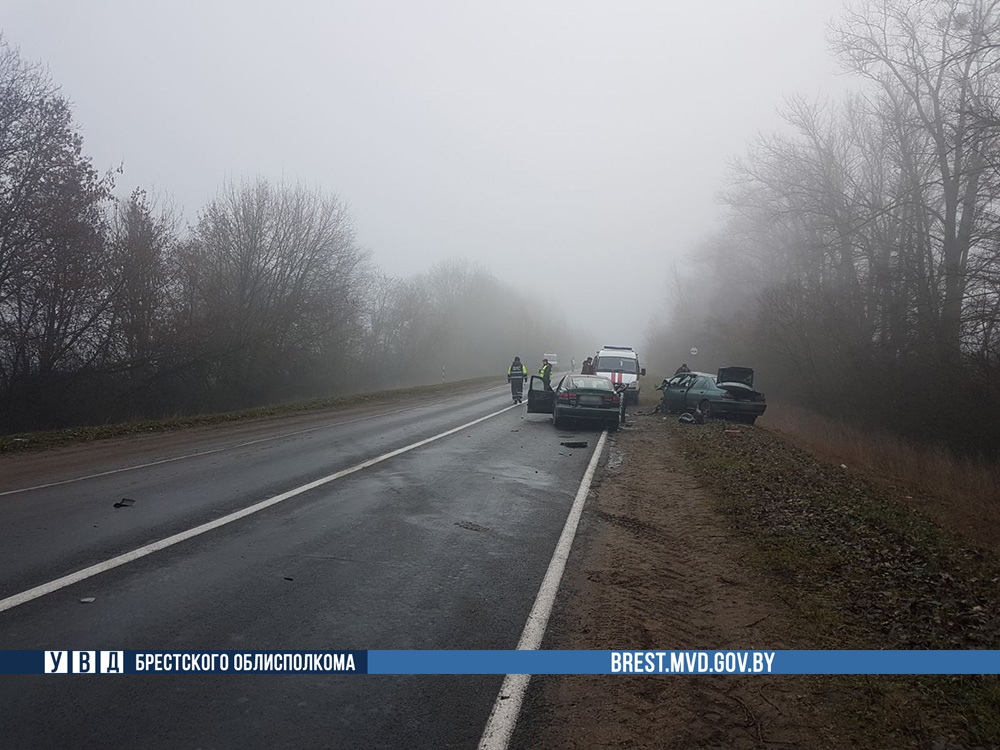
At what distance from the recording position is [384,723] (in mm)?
3334

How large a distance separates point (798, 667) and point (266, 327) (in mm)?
32075

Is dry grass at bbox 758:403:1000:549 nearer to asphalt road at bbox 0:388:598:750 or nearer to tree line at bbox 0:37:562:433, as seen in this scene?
asphalt road at bbox 0:388:598:750

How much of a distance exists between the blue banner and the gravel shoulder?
0.39 feet

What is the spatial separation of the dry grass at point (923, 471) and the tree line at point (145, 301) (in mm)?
22773

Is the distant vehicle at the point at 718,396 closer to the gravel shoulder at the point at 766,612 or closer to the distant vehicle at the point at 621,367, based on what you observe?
the distant vehicle at the point at 621,367

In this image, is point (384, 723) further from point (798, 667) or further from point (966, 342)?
point (966, 342)

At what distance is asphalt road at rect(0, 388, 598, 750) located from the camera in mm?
3312

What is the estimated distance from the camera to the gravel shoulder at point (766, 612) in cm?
340

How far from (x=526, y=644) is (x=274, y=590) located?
6.84ft

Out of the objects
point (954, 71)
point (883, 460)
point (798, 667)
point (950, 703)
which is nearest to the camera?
point (950, 703)

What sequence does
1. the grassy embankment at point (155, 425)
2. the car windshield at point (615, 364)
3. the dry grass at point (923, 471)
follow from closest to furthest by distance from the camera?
the dry grass at point (923, 471) → the grassy embankment at point (155, 425) → the car windshield at point (615, 364)

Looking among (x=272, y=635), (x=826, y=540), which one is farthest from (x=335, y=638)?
(x=826, y=540)

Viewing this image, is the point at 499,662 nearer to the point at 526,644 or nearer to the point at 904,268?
the point at 526,644

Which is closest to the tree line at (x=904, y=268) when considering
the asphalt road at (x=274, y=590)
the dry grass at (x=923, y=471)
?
the dry grass at (x=923, y=471)
